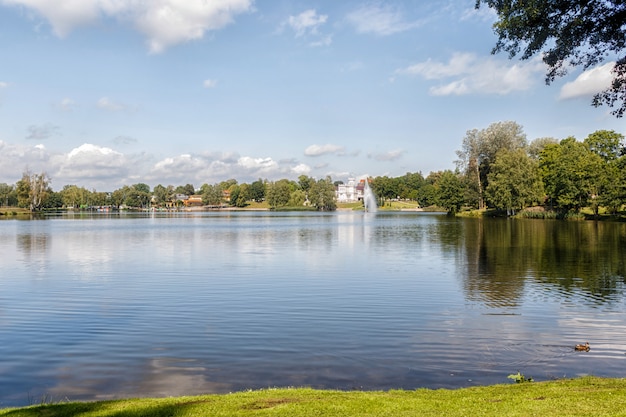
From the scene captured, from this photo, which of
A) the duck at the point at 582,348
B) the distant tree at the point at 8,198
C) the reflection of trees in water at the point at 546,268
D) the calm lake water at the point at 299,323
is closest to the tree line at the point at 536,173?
the reflection of trees in water at the point at 546,268

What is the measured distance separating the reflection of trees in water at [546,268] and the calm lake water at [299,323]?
0.48 ft

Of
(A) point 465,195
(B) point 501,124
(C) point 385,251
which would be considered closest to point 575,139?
(B) point 501,124

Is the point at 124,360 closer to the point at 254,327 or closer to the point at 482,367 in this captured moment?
the point at 254,327

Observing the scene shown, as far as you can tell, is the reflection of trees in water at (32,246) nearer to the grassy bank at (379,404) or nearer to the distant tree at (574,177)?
the grassy bank at (379,404)

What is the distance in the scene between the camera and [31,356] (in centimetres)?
1282

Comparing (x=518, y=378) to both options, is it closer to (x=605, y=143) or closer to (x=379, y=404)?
(x=379, y=404)

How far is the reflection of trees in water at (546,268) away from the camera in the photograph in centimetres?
2102

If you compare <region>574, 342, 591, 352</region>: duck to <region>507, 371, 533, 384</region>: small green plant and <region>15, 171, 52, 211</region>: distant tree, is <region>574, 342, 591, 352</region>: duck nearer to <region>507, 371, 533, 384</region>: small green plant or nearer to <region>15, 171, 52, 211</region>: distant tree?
<region>507, 371, 533, 384</region>: small green plant

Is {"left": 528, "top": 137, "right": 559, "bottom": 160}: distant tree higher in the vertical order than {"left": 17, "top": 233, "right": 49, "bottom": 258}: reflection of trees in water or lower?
higher

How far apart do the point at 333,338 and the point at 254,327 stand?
2668 millimetres

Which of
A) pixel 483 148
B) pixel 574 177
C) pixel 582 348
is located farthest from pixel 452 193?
pixel 582 348

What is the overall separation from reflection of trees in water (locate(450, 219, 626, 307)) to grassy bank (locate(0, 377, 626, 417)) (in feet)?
36.7

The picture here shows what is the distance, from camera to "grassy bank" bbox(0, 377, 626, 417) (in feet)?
24.0

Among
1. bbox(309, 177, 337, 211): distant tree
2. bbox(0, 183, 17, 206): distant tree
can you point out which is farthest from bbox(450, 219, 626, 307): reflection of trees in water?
bbox(0, 183, 17, 206): distant tree
